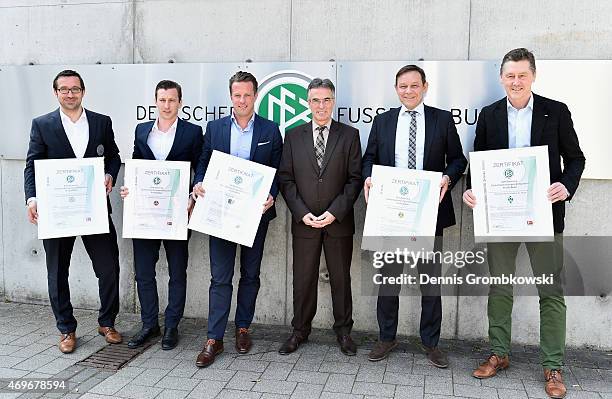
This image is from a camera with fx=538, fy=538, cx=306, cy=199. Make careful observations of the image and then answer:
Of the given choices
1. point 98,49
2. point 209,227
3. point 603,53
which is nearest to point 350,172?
point 209,227

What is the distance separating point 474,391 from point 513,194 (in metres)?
1.36

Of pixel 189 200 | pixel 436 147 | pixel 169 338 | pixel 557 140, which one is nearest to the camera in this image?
pixel 557 140

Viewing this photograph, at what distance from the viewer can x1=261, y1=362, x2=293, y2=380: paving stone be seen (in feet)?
12.6

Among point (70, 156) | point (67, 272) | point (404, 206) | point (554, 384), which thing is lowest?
point (554, 384)

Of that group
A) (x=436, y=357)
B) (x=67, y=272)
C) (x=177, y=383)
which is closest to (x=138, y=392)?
(x=177, y=383)

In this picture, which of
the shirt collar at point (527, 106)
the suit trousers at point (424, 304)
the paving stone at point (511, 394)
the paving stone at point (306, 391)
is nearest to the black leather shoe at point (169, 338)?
the paving stone at point (306, 391)

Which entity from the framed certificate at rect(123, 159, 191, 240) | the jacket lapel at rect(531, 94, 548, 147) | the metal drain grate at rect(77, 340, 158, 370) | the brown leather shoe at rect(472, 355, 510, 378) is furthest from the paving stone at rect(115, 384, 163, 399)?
the jacket lapel at rect(531, 94, 548, 147)

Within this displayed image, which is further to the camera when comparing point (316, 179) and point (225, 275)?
point (225, 275)

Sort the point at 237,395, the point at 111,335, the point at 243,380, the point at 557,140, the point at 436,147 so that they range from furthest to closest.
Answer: the point at 111,335
the point at 436,147
the point at 243,380
the point at 557,140
the point at 237,395

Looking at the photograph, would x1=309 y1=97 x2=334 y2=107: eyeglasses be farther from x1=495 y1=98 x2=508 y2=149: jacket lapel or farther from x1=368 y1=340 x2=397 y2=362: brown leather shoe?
x1=368 y1=340 x2=397 y2=362: brown leather shoe

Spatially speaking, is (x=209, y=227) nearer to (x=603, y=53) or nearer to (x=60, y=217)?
(x=60, y=217)

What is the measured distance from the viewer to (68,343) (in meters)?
4.32

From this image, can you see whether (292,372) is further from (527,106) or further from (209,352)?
(527,106)

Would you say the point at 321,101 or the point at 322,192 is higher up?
the point at 321,101
